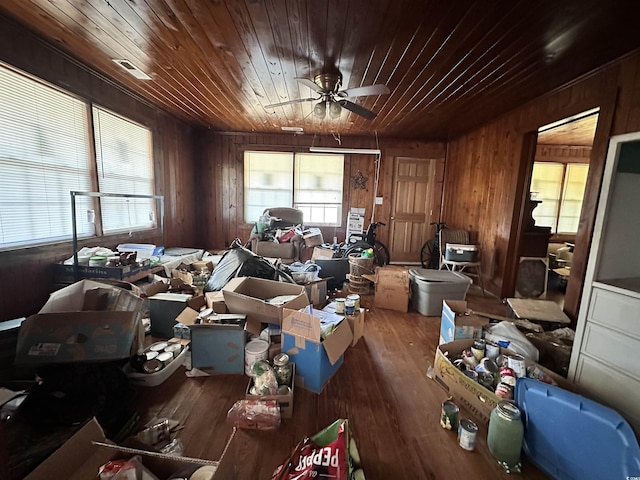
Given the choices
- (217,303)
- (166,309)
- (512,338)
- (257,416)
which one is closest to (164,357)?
(217,303)

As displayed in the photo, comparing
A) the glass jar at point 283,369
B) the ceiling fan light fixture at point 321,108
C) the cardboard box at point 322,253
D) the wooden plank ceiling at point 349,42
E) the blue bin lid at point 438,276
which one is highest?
the wooden plank ceiling at point 349,42

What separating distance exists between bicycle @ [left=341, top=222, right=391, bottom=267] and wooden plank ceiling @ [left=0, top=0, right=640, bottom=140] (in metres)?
2.10

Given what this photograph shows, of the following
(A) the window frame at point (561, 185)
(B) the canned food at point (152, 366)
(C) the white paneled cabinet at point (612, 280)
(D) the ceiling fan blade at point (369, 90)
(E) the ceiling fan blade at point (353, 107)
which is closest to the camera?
(C) the white paneled cabinet at point (612, 280)

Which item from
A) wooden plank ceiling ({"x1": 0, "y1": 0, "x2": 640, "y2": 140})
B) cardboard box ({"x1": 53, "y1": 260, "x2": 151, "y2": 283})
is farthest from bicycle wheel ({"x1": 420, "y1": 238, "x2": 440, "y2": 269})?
cardboard box ({"x1": 53, "y1": 260, "x2": 151, "y2": 283})

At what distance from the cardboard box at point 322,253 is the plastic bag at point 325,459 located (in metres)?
2.82

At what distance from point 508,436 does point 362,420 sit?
72 centimetres

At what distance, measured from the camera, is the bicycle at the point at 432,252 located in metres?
5.33

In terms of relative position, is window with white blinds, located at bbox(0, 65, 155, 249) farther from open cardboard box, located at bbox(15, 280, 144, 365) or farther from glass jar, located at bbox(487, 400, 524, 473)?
glass jar, located at bbox(487, 400, 524, 473)

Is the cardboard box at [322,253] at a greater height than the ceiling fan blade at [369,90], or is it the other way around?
the ceiling fan blade at [369,90]

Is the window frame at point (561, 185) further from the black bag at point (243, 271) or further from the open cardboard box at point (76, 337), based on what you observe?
the open cardboard box at point (76, 337)

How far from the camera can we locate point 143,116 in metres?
3.84

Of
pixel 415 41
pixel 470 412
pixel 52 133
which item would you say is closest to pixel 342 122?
pixel 415 41

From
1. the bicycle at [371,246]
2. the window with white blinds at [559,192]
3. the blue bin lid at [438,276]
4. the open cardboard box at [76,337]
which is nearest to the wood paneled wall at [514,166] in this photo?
the blue bin lid at [438,276]

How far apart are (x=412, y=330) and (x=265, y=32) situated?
2.89 m
